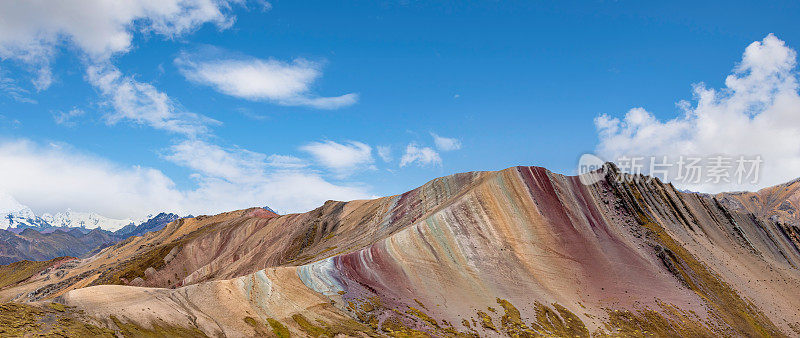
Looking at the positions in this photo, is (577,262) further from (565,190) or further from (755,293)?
(755,293)

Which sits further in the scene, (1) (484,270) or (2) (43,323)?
(1) (484,270)

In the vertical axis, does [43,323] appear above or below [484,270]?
below

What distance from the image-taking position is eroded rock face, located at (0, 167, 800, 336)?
55875 millimetres

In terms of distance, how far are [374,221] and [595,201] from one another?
53.9m

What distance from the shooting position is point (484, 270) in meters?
78.3

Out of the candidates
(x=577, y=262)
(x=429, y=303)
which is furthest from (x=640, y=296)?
(x=429, y=303)

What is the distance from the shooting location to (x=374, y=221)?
113688 millimetres

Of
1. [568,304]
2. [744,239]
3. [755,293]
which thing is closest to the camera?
[568,304]

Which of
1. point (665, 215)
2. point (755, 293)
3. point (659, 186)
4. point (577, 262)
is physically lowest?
point (755, 293)

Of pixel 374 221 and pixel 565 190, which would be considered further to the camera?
pixel 374 221

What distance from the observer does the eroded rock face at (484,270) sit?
55.9m

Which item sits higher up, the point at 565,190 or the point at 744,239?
the point at 565,190

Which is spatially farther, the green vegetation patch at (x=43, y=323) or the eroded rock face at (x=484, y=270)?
the eroded rock face at (x=484, y=270)

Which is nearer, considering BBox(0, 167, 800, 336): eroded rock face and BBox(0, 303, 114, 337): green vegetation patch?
BBox(0, 303, 114, 337): green vegetation patch
